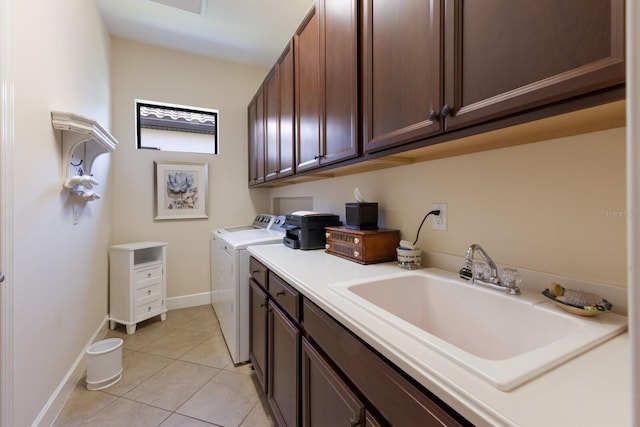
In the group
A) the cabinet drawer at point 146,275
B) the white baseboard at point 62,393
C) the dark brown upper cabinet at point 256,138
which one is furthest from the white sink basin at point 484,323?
the cabinet drawer at point 146,275

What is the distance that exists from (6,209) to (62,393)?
1.20 metres

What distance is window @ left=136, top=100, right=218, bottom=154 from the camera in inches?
120

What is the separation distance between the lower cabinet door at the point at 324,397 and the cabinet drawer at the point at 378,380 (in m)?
0.04

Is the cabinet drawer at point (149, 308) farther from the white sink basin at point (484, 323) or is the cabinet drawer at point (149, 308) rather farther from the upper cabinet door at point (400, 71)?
the upper cabinet door at point (400, 71)

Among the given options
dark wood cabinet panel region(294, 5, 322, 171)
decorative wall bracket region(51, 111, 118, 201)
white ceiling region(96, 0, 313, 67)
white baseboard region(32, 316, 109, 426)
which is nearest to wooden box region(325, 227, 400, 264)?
dark wood cabinet panel region(294, 5, 322, 171)

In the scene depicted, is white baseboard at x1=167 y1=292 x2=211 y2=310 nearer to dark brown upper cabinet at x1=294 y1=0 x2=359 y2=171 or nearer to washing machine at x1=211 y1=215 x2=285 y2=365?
washing machine at x1=211 y1=215 x2=285 y2=365

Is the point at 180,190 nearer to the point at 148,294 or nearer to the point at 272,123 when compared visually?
the point at 148,294

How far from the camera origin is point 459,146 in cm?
103

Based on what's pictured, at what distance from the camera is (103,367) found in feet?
5.90

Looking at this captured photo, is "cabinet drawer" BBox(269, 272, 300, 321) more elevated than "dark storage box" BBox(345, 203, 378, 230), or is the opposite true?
"dark storage box" BBox(345, 203, 378, 230)

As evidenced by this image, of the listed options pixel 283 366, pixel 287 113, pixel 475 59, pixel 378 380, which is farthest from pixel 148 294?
pixel 475 59

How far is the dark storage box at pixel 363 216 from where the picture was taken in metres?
1.52

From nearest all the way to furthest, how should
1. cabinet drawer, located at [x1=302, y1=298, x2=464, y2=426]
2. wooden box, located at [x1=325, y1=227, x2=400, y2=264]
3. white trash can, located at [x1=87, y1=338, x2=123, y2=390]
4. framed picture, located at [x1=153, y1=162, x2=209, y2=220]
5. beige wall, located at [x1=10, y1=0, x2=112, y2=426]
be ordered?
cabinet drawer, located at [x1=302, y1=298, x2=464, y2=426] < beige wall, located at [x1=10, y1=0, x2=112, y2=426] < wooden box, located at [x1=325, y1=227, x2=400, y2=264] < white trash can, located at [x1=87, y1=338, x2=123, y2=390] < framed picture, located at [x1=153, y1=162, x2=209, y2=220]

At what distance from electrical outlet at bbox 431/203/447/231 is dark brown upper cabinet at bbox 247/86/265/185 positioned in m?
1.86
